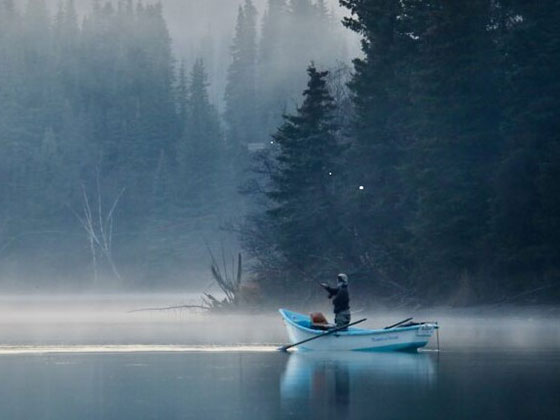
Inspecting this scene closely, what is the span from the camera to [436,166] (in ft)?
207

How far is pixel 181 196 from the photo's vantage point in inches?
5531

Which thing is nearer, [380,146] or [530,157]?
[530,157]

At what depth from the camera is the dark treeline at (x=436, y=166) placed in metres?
60.0

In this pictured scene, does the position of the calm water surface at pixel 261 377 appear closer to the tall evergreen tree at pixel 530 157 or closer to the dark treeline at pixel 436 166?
the tall evergreen tree at pixel 530 157

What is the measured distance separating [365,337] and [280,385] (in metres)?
10.1

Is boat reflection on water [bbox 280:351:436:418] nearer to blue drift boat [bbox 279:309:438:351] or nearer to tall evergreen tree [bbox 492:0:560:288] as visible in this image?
blue drift boat [bbox 279:309:438:351]

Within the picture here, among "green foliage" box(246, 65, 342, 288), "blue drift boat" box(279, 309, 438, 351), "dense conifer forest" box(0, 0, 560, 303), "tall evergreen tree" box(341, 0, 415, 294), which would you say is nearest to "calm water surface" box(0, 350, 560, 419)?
"blue drift boat" box(279, 309, 438, 351)

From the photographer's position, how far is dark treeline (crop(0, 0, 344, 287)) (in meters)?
132

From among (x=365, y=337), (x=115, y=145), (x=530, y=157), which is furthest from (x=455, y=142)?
(x=115, y=145)

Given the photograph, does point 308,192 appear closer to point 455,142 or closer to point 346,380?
point 455,142

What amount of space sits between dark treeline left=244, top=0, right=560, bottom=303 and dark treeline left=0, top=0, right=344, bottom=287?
49.2 m

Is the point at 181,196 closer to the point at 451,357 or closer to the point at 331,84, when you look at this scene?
the point at 331,84

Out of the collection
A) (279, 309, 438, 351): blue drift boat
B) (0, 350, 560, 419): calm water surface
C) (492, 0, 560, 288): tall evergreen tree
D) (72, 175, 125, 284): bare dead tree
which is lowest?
(0, 350, 560, 419): calm water surface

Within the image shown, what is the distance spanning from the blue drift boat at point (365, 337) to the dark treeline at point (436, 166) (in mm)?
18784
